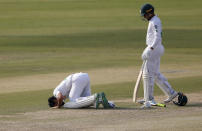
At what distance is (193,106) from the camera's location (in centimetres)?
1188

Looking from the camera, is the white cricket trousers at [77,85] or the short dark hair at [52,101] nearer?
the white cricket trousers at [77,85]

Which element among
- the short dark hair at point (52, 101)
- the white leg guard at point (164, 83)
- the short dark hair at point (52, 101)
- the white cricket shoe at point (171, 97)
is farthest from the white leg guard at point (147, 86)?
the short dark hair at point (52, 101)

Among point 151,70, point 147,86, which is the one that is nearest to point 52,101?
point 147,86

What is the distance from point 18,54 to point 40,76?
6833 mm

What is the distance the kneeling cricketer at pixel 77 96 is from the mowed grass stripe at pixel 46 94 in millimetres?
378

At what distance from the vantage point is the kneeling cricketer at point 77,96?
1146 centimetres

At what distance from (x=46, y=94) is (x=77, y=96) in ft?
8.11

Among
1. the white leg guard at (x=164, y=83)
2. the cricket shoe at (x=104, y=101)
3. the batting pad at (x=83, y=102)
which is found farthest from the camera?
the white leg guard at (x=164, y=83)

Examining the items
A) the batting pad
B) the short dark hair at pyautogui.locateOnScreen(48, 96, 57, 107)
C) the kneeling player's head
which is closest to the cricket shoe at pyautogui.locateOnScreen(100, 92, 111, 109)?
the batting pad

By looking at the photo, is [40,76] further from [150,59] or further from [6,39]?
[6,39]

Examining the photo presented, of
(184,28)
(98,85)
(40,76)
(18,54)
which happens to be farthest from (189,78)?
(184,28)

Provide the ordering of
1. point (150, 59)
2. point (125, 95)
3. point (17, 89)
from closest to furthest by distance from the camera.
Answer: point (150, 59)
point (125, 95)
point (17, 89)

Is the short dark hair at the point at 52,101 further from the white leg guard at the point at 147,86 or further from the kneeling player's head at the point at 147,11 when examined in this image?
the kneeling player's head at the point at 147,11

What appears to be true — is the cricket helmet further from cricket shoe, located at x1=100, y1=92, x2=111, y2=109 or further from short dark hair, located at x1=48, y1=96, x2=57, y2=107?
short dark hair, located at x1=48, y1=96, x2=57, y2=107
